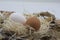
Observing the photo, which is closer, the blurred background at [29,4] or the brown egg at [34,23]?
the brown egg at [34,23]

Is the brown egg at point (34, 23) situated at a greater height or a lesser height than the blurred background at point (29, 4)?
lesser

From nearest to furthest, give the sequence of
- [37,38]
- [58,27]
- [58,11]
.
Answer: [37,38], [58,27], [58,11]

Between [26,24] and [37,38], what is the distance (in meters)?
0.08

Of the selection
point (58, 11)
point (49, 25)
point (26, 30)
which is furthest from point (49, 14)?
point (58, 11)

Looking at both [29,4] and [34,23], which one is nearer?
[34,23]

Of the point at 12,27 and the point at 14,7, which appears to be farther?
the point at 14,7

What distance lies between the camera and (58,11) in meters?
1.70

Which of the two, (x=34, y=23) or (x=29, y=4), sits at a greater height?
(x=29, y=4)

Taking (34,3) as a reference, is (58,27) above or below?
below

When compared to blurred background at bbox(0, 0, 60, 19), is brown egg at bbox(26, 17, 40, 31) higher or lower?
lower

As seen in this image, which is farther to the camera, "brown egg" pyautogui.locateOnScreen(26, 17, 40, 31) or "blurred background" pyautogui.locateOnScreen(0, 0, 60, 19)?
"blurred background" pyautogui.locateOnScreen(0, 0, 60, 19)

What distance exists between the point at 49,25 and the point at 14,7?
1093 mm

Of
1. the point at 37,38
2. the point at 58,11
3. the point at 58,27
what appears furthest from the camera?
the point at 58,11

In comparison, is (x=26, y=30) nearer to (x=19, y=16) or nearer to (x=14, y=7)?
(x=19, y=16)
